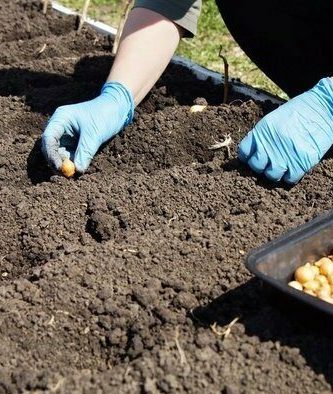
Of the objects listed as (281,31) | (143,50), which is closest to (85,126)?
(143,50)

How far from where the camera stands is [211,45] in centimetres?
453

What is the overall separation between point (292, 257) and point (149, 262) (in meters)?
0.39

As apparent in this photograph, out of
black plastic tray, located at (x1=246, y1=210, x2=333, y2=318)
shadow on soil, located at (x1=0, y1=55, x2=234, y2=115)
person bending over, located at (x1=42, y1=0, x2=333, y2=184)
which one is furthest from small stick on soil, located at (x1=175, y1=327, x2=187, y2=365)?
shadow on soil, located at (x1=0, y1=55, x2=234, y2=115)

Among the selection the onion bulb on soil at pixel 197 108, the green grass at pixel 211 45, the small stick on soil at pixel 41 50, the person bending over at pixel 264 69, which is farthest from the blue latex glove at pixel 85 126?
the green grass at pixel 211 45

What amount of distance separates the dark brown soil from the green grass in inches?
34.0

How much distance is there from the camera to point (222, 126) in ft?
9.70

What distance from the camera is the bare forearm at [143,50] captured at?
307 cm

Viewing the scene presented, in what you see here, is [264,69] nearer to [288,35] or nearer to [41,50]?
[288,35]

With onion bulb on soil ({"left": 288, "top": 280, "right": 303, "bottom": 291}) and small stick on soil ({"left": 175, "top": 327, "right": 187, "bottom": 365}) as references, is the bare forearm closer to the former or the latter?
onion bulb on soil ({"left": 288, "top": 280, "right": 303, "bottom": 291})

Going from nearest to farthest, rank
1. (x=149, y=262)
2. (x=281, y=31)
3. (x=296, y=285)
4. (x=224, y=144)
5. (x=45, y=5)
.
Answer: (x=296, y=285), (x=149, y=262), (x=224, y=144), (x=281, y=31), (x=45, y=5)

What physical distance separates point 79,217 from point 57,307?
0.52 meters

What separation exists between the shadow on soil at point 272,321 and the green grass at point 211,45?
6.57 feet

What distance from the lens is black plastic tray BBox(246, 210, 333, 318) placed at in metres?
1.80

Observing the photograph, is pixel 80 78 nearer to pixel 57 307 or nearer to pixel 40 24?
pixel 40 24
